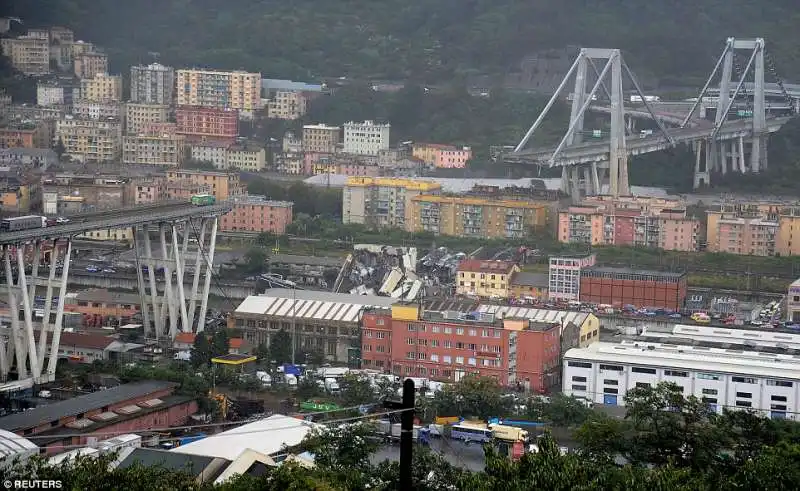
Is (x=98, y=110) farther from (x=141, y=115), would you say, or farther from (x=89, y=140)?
(x=89, y=140)

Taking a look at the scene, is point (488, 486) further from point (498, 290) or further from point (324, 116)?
point (324, 116)

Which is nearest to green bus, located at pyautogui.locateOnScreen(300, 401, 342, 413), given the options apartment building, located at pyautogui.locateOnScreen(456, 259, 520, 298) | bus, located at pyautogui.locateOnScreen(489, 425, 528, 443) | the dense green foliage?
bus, located at pyautogui.locateOnScreen(489, 425, 528, 443)

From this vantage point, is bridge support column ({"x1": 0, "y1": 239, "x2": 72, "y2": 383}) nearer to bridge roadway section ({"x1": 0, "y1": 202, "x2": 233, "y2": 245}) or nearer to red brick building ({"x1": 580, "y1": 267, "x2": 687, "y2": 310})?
bridge roadway section ({"x1": 0, "y1": 202, "x2": 233, "y2": 245})

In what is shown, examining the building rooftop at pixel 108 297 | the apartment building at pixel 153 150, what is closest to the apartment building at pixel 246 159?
the apartment building at pixel 153 150

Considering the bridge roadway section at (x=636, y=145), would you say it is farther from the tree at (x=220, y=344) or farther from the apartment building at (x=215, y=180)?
the tree at (x=220, y=344)

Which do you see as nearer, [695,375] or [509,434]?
[509,434]

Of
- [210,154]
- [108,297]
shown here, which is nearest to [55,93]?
[210,154]
